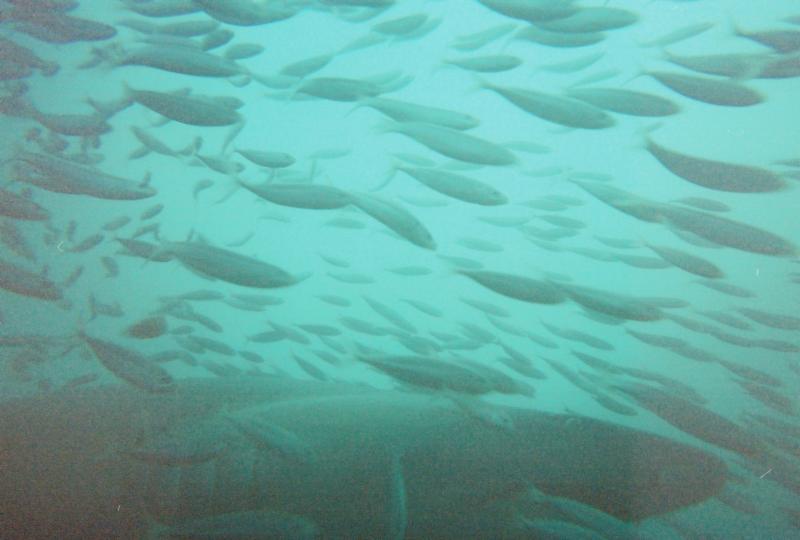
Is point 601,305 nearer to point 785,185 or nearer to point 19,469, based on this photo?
point 785,185

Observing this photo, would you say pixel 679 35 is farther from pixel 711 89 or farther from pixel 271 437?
pixel 271 437

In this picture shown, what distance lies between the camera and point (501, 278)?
2309 mm

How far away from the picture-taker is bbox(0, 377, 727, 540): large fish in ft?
7.02

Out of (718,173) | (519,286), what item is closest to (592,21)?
(718,173)

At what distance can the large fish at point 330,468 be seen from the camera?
7.02 feet

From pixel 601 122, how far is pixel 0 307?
15.3 ft

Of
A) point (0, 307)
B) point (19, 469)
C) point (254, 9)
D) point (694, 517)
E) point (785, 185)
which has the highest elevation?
point (254, 9)

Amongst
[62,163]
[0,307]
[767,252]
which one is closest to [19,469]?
[62,163]

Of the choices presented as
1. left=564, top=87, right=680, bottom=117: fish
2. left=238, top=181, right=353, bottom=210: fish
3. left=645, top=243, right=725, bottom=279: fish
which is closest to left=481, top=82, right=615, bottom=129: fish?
left=564, top=87, right=680, bottom=117: fish

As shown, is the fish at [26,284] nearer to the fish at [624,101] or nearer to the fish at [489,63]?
the fish at [489,63]

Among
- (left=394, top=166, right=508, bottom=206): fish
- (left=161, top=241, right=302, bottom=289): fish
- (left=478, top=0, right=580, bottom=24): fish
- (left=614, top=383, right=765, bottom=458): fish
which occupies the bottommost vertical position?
(left=614, top=383, right=765, bottom=458): fish

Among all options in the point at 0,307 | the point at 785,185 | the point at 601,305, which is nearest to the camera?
the point at 785,185

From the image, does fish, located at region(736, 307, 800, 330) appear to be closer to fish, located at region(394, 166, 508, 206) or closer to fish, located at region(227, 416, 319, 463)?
fish, located at region(394, 166, 508, 206)

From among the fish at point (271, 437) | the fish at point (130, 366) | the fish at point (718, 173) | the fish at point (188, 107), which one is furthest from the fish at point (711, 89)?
the fish at point (130, 366)
